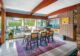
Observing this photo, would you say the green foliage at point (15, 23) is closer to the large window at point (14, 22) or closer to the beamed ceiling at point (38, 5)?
the large window at point (14, 22)

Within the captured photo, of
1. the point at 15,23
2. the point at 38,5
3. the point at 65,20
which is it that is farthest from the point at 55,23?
the point at 38,5

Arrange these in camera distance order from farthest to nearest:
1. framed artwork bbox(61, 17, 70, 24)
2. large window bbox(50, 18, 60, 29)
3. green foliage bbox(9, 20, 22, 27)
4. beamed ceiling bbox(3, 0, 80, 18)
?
large window bbox(50, 18, 60, 29) → green foliage bbox(9, 20, 22, 27) → framed artwork bbox(61, 17, 70, 24) → beamed ceiling bbox(3, 0, 80, 18)

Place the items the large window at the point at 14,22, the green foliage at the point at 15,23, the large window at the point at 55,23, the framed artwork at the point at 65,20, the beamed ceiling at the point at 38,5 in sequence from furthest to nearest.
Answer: the large window at the point at 55,23, the green foliage at the point at 15,23, the large window at the point at 14,22, the framed artwork at the point at 65,20, the beamed ceiling at the point at 38,5

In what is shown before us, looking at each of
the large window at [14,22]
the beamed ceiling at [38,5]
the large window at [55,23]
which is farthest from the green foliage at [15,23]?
the large window at [55,23]

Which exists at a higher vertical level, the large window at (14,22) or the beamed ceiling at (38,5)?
the beamed ceiling at (38,5)

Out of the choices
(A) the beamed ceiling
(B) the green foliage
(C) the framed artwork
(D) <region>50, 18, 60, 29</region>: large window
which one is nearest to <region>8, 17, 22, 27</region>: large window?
(B) the green foliage

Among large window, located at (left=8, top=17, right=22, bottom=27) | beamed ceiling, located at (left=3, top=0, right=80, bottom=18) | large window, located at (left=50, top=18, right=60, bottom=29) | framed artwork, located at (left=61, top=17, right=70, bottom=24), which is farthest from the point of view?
large window, located at (left=50, top=18, right=60, bottom=29)

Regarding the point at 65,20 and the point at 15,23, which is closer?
the point at 65,20

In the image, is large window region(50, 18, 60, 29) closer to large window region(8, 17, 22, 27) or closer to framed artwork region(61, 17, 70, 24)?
framed artwork region(61, 17, 70, 24)

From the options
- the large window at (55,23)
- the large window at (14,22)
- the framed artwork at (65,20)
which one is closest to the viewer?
the framed artwork at (65,20)

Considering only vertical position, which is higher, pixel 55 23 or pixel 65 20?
pixel 65 20

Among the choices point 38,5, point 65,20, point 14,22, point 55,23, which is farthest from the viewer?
point 55,23

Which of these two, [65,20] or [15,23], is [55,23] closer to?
[65,20]

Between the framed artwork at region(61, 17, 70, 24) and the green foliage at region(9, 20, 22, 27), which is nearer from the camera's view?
the framed artwork at region(61, 17, 70, 24)
